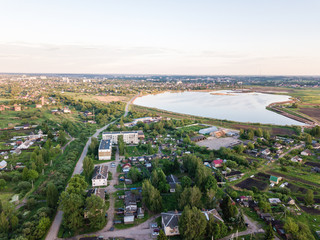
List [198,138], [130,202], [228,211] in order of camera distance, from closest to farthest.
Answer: [228,211]
[130,202]
[198,138]

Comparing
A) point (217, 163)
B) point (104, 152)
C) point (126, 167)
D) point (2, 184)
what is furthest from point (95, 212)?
point (217, 163)

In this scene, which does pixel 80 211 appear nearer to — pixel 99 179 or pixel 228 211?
pixel 99 179

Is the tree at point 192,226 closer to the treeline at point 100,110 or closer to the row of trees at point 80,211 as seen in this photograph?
the row of trees at point 80,211

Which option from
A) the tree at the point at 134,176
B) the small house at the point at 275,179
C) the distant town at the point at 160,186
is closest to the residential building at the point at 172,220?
the distant town at the point at 160,186

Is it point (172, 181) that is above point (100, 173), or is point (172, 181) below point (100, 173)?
below

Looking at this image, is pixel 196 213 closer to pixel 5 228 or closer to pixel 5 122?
pixel 5 228

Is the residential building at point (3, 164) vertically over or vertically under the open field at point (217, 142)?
over
